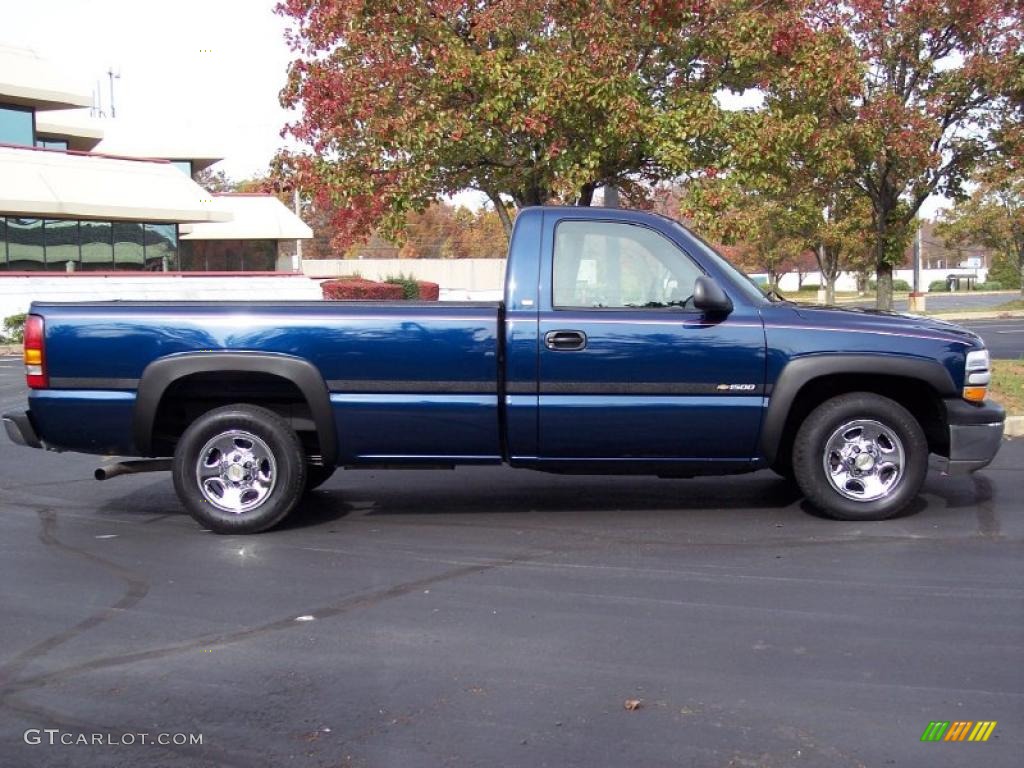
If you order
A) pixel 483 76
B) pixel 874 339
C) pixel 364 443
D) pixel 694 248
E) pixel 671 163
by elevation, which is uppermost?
pixel 483 76

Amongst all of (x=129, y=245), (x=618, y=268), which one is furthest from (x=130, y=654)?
(x=129, y=245)

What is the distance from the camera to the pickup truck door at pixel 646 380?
21.5ft

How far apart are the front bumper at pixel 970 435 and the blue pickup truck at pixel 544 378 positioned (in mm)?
13

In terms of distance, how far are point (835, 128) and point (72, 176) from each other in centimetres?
2475

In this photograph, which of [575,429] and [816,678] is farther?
[575,429]

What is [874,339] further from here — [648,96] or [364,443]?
[648,96]

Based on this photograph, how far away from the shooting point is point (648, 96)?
12.1m

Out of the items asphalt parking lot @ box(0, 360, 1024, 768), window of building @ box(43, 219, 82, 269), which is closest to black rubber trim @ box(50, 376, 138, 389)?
asphalt parking lot @ box(0, 360, 1024, 768)

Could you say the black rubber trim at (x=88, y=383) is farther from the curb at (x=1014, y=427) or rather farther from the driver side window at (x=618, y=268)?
the curb at (x=1014, y=427)

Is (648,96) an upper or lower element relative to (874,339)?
upper

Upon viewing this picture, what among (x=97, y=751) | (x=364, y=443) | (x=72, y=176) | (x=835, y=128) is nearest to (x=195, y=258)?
(x=72, y=176)

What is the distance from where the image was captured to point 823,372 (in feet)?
21.6

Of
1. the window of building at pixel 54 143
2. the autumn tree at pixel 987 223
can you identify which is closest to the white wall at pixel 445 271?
the window of building at pixel 54 143

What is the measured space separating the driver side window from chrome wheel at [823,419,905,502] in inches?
51.2
